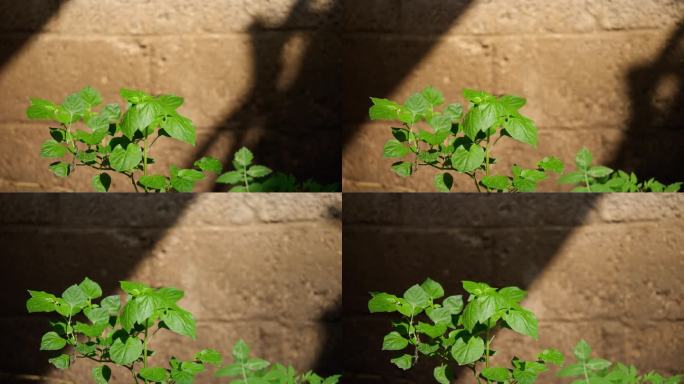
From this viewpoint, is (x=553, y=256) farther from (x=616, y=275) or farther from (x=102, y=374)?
(x=102, y=374)

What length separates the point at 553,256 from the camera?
2.47 m

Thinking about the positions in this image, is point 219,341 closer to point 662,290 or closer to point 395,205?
point 395,205

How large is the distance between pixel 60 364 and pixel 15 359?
0.45 meters

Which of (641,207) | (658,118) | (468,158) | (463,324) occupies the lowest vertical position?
(463,324)

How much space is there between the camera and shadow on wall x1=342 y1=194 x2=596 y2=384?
2.47 meters

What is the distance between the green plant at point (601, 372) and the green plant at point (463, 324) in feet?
0.32

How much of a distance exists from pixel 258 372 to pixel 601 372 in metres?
1.19

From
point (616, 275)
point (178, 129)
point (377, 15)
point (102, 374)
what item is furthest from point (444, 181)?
point (102, 374)

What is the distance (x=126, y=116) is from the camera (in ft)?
7.41

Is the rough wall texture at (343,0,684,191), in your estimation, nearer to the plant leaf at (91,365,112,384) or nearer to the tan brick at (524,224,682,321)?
the tan brick at (524,224,682,321)

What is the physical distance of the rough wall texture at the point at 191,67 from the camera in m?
2.88

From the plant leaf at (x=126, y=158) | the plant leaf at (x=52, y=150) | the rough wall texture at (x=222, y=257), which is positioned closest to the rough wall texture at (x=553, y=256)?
the rough wall texture at (x=222, y=257)

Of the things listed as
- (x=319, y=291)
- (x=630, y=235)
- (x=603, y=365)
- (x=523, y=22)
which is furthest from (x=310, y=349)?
(x=523, y=22)

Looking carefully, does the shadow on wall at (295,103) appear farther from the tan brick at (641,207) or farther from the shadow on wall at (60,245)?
the tan brick at (641,207)
